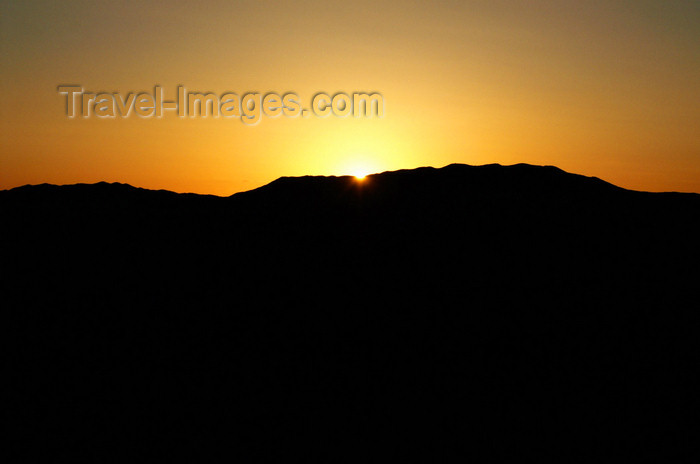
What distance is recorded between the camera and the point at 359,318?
86.6ft

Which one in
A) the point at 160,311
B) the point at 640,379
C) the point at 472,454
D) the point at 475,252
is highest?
the point at 475,252

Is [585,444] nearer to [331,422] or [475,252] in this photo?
[331,422]

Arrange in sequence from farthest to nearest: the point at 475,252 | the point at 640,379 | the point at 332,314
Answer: the point at 475,252, the point at 332,314, the point at 640,379

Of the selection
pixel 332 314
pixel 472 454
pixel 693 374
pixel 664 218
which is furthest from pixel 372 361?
pixel 664 218

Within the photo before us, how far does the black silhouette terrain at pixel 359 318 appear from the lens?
71.3 feet

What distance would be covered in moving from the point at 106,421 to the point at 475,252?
642 inches

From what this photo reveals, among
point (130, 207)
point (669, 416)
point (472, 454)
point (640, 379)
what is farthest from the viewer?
point (130, 207)

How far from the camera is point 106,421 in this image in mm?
22281

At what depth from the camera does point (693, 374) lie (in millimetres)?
23609

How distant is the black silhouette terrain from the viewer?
71.3ft

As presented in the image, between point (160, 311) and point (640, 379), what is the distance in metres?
18.8

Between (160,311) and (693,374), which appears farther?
(160,311)

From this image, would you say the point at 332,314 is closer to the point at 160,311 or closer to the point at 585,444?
the point at 160,311

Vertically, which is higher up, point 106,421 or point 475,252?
point 475,252
